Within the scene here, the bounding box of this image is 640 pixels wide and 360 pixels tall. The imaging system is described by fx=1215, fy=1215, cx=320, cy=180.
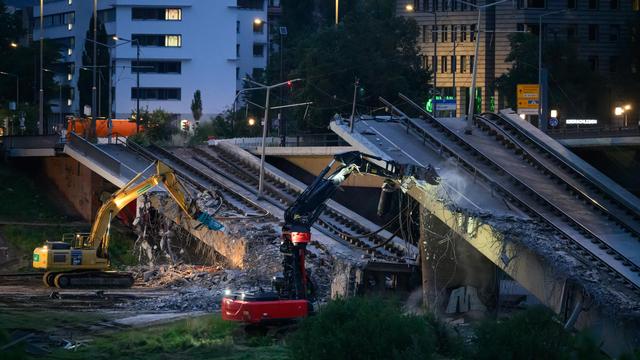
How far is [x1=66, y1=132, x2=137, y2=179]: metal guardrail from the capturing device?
64.0 m

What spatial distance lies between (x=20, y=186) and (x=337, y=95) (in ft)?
70.8

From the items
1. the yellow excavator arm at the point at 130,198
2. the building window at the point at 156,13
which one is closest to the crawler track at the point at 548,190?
the yellow excavator arm at the point at 130,198

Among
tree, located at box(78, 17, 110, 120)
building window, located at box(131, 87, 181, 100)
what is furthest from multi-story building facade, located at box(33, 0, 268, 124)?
tree, located at box(78, 17, 110, 120)

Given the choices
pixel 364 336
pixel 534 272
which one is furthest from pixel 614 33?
pixel 364 336

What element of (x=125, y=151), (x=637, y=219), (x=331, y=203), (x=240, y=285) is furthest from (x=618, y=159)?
(x=125, y=151)

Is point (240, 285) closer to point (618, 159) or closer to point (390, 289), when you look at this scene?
point (390, 289)

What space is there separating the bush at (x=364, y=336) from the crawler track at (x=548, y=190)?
623 inches

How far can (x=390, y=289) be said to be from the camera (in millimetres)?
46250

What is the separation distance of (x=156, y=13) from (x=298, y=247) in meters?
85.2

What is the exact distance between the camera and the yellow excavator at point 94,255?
5062 cm

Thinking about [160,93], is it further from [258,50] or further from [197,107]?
[258,50]

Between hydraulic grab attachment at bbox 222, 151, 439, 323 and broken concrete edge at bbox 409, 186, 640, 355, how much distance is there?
2.13m

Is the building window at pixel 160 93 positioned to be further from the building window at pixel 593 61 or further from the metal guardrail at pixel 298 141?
the building window at pixel 593 61

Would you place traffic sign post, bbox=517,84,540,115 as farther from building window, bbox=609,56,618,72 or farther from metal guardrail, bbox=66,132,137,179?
building window, bbox=609,56,618,72
